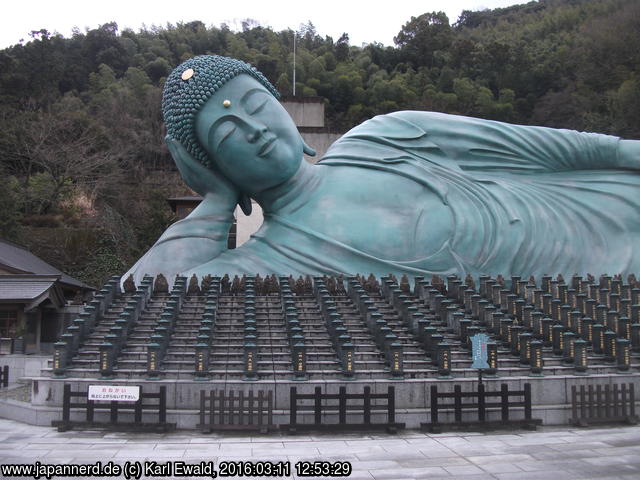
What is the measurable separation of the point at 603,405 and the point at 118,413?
689 centimetres

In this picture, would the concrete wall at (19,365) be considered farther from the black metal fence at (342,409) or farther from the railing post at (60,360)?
the black metal fence at (342,409)

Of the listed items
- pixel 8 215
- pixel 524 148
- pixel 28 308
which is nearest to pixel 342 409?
pixel 524 148

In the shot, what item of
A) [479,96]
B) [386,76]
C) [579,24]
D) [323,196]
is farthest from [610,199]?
[579,24]

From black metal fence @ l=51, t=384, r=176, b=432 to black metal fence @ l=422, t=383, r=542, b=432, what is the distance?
11.8ft

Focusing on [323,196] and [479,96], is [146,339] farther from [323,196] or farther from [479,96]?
[479,96]

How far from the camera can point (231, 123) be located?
1448cm

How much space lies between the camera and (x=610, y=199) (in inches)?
642

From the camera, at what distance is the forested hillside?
29.6m

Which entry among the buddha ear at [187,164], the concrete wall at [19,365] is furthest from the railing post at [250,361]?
the concrete wall at [19,365]

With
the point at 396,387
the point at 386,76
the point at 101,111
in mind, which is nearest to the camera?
the point at 396,387

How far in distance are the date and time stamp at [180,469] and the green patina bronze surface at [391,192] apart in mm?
7434

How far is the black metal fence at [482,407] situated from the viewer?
8953 millimetres

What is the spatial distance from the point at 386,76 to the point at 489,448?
4322 cm

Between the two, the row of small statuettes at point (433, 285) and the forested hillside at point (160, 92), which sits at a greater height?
the forested hillside at point (160, 92)
